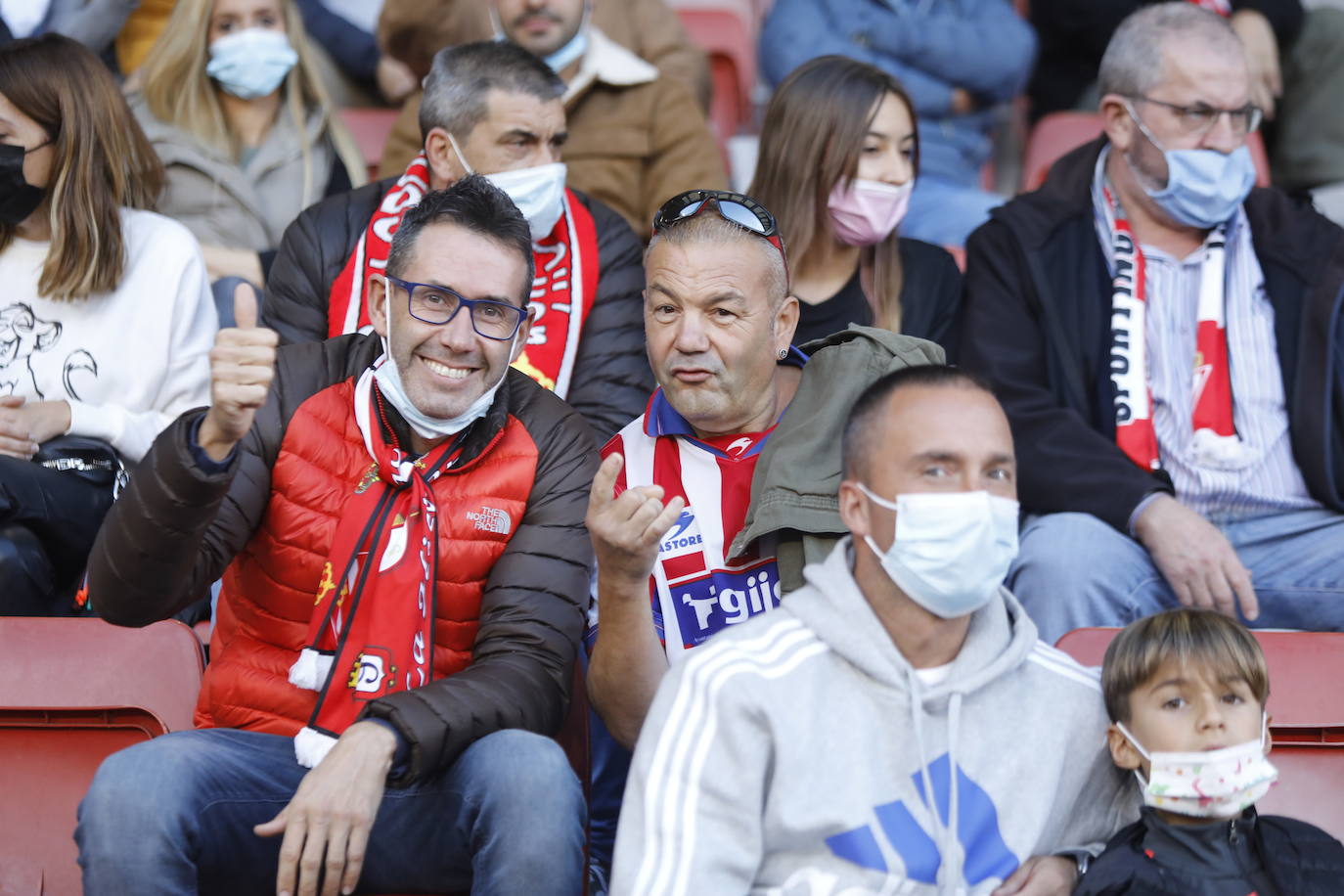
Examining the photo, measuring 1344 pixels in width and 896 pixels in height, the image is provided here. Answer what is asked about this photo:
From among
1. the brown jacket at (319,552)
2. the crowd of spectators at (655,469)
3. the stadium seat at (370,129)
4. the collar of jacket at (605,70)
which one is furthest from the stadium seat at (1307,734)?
the stadium seat at (370,129)

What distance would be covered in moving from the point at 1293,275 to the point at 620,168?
5.96ft

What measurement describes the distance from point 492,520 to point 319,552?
0.29 metres

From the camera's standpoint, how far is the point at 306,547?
265cm

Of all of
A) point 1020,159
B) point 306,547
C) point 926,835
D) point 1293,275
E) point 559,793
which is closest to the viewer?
point 926,835

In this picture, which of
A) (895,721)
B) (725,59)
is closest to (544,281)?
(895,721)

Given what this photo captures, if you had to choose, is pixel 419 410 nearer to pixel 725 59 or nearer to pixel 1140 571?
pixel 1140 571

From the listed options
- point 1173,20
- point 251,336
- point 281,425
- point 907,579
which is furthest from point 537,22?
point 907,579

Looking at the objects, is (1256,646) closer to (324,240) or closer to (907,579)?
(907,579)

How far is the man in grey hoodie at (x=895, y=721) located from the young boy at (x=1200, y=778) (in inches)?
2.7

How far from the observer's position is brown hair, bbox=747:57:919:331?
12.3 feet

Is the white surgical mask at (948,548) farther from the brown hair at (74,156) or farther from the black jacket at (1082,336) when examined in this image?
the brown hair at (74,156)

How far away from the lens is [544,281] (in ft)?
12.1

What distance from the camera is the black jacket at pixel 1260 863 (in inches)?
Answer: 86.9

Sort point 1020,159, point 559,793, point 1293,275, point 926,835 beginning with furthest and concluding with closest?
point 1020,159 → point 1293,275 → point 559,793 → point 926,835
